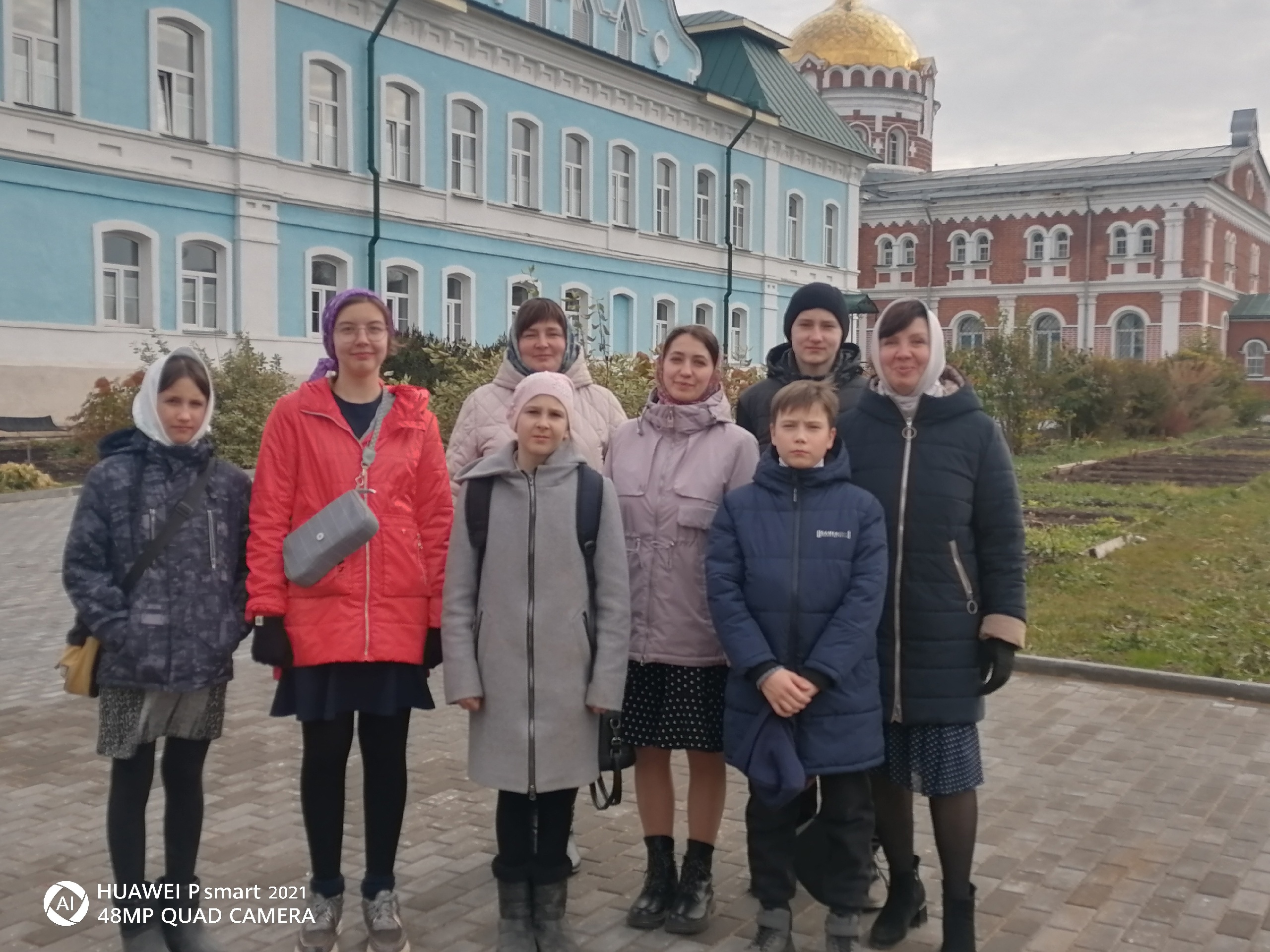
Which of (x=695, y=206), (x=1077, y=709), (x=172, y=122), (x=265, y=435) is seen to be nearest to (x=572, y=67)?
(x=695, y=206)

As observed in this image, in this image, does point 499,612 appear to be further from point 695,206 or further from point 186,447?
point 695,206

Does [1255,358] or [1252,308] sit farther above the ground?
[1252,308]

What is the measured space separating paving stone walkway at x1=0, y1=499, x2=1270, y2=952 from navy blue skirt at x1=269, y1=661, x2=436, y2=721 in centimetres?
78

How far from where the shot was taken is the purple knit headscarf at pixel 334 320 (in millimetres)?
4188

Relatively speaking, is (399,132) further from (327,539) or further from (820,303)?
(327,539)

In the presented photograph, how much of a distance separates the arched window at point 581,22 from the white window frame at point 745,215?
672cm

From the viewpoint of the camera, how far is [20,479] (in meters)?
16.4

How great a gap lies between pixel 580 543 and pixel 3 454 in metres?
16.7

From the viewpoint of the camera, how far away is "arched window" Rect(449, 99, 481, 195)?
1083 inches

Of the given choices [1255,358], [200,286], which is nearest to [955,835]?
[200,286]

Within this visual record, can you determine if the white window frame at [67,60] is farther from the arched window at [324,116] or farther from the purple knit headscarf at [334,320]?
the purple knit headscarf at [334,320]

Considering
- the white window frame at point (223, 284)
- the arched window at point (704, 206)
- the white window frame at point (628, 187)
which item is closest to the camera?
the white window frame at point (223, 284)

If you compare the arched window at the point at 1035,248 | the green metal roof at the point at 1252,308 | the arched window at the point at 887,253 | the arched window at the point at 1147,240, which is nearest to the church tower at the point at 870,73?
the arched window at the point at 887,253

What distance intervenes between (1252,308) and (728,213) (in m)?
32.5
